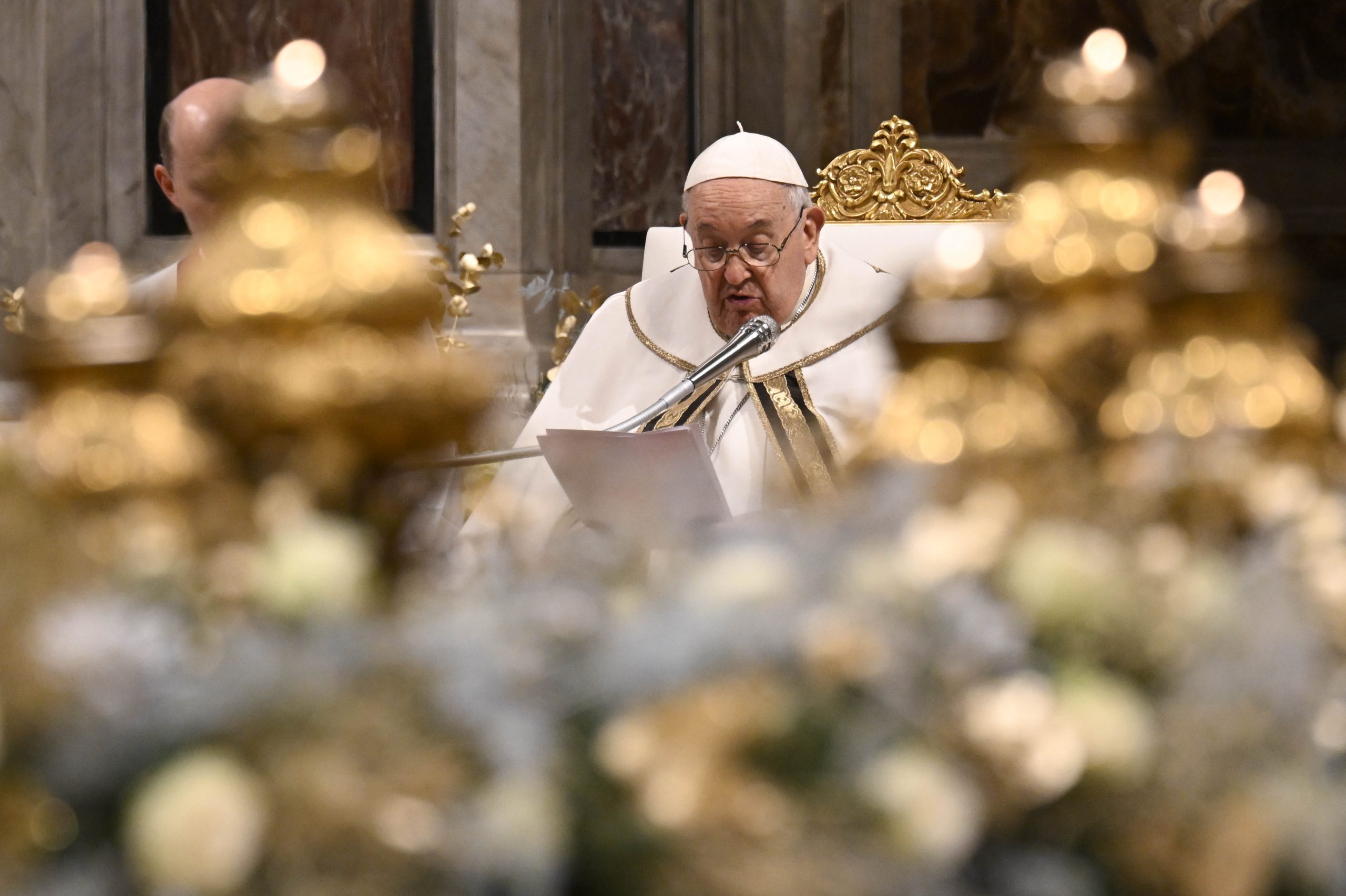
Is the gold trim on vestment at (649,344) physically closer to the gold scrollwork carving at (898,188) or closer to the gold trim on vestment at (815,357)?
the gold trim on vestment at (815,357)

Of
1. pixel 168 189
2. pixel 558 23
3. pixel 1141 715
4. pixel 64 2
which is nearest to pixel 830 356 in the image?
pixel 168 189

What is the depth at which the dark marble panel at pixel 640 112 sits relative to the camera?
5.23 metres

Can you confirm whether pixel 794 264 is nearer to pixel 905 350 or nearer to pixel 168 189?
pixel 168 189

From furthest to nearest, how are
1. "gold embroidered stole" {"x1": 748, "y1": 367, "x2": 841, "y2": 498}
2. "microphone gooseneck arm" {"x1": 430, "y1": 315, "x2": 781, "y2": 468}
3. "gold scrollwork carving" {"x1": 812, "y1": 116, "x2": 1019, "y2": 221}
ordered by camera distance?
"gold scrollwork carving" {"x1": 812, "y1": 116, "x2": 1019, "y2": 221} < "gold embroidered stole" {"x1": 748, "y1": 367, "x2": 841, "y2": 498} < "microphone gooseneck arm" {"x1": 430, "y1": 315, "x2": 781, "y2": 468}

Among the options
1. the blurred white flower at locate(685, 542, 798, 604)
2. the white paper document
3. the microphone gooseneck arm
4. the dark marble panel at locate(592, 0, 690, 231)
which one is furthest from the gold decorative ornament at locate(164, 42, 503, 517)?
the dark marble panel at locate(592, 0, 690, 231)

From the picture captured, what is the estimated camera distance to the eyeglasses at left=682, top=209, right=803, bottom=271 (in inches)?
128

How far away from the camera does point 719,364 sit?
2.30 meters

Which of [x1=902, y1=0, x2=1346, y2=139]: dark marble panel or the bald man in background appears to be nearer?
the bald man in background

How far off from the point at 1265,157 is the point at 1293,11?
1.75 ft

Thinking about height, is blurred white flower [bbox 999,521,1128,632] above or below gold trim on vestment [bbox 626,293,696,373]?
above

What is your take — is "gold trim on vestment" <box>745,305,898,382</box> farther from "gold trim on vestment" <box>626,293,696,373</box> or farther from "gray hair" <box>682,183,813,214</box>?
"gray hair" <box>682,183,813,214</box>

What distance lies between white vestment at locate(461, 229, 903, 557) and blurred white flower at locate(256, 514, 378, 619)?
233 cm

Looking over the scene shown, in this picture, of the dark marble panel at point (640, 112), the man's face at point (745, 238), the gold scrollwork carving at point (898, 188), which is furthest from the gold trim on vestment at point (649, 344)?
the dark marble panel at point (640, 112)

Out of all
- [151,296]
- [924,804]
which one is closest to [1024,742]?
[924,804]
